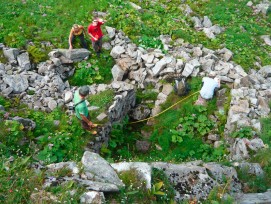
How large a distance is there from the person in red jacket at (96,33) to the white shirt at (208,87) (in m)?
4.59

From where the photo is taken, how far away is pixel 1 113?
34.3 feet

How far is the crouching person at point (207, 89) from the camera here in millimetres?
12523

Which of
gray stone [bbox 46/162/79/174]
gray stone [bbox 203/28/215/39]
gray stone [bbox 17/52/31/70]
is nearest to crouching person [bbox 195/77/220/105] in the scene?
gray stone [bbox 203/28/215/39]

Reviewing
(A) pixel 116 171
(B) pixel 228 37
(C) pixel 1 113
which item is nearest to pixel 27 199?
(A) pixel 116 171

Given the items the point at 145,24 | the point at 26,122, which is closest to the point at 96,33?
the point at 145,24

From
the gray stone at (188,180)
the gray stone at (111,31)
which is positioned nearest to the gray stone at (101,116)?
the gray stone at (188,180)

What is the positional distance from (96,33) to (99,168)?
7.69 meters

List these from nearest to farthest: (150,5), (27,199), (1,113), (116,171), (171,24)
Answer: (27,199) → (116,171) → (1,113) → (171,24) → (150,5)

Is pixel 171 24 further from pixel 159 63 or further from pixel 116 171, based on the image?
pixel 116 171

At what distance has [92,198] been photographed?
626cm

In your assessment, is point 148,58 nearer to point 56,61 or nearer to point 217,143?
point 56,61

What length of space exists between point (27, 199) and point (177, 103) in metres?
7.99

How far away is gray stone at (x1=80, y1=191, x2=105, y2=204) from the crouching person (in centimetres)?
734

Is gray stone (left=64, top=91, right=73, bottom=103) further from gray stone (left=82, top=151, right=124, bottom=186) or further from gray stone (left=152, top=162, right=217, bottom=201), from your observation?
gray stone (left=152, top=162, right=217, bottom=201)
